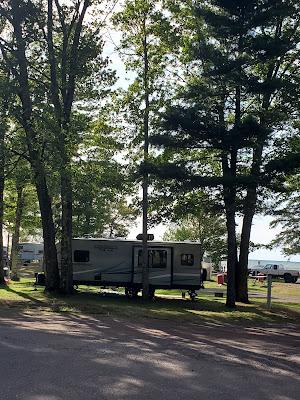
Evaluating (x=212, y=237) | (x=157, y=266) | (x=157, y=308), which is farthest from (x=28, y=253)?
(x=157, y=308)

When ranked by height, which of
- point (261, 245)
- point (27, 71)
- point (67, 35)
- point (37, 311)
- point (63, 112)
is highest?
point (67, 35)

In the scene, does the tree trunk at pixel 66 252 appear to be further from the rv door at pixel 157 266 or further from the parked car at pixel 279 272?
the parked car at pixel 279 272

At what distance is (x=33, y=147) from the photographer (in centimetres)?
2198

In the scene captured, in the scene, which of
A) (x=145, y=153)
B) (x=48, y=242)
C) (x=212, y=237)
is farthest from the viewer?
(x=212, y=237)

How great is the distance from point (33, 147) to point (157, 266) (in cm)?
817

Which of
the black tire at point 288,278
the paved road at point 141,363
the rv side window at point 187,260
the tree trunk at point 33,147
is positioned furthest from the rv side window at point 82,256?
the black tire at point 288,278

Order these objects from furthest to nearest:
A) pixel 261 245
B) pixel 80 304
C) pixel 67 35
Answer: pixel 261 245 < pixel 67 35 < pixel 80 304

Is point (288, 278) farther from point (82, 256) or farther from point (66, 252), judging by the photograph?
point (66, 252)

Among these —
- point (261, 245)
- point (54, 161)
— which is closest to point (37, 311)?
point (54, 161)

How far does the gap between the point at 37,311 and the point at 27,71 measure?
11.4 m

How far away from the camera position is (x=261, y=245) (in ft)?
125

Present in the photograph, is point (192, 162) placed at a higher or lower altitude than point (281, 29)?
lower

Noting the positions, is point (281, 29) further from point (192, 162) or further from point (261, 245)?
point (261, 245)

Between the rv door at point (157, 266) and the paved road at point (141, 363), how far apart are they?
11.2 metres
